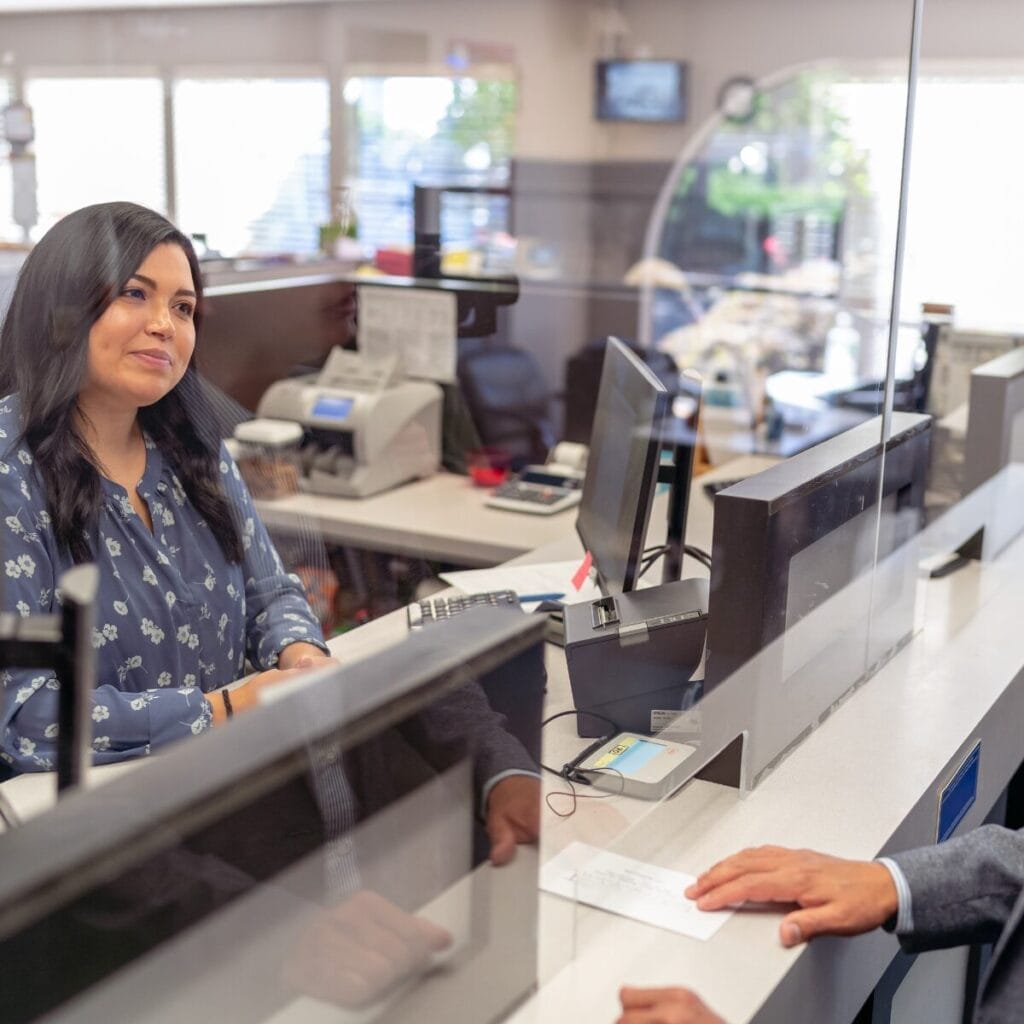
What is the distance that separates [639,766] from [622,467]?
47cm

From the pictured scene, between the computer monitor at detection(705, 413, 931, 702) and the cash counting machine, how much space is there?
4.33 feet

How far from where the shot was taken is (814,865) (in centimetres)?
114

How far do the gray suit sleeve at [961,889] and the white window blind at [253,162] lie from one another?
3.95 feet

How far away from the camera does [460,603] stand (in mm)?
1771

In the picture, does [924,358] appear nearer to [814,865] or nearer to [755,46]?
[814,865]

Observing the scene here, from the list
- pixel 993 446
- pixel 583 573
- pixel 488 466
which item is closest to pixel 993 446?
pixel 993 446

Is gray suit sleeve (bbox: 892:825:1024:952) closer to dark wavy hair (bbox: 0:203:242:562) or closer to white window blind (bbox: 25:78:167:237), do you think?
dark wavy hair (bbox: 0:203:242:562)

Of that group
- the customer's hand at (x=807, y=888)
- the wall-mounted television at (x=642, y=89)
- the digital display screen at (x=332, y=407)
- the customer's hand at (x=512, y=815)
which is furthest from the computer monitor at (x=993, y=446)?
A: the wall-mounted television at (x=642, y=89)

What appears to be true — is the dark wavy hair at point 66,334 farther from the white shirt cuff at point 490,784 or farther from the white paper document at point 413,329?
the white paper document at point 413,329

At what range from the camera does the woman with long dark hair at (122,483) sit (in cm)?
138

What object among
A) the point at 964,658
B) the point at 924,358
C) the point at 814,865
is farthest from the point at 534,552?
the point at 814,865

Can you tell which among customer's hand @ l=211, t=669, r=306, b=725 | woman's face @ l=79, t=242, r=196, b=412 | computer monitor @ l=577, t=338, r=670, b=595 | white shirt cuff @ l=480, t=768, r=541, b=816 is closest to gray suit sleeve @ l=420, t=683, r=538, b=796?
white shirt cuff @ l=480, t=768, r=541, b=816

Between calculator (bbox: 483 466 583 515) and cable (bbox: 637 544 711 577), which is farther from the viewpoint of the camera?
calculator (bbox: 483 466 583 515)

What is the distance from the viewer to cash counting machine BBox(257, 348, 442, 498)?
9.27 feet
